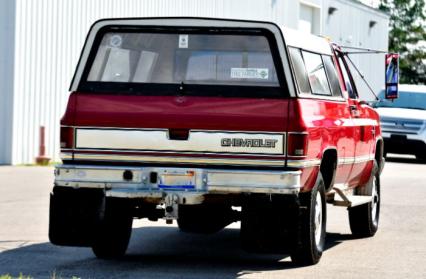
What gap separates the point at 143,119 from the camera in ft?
32.6

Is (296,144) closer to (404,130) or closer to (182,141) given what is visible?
(182,141)

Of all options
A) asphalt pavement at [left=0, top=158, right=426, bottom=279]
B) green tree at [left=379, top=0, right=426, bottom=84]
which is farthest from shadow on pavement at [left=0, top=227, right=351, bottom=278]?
green tree at [left=379, top=0, right=426, bottom=84]

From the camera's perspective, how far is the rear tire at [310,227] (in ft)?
32.9

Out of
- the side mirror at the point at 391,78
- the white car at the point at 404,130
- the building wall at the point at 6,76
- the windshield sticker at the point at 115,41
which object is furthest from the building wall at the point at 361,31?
the windshield sticker at the point at 115,41

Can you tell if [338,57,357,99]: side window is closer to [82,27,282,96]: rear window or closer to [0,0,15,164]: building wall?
[82,27,282,96]: rear window

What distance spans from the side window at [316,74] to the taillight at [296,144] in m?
0.94

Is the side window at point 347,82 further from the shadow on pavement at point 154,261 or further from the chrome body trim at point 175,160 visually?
the chrome body trim at point 175,160

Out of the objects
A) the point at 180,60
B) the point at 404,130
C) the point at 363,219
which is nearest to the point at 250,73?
the point at 180,60

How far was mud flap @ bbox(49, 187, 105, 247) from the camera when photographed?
33.1ft

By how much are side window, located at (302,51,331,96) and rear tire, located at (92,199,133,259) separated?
193 cm

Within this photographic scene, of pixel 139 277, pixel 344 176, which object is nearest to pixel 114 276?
pixel 139 277

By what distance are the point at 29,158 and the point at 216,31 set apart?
55.3 ft

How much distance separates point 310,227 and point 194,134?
3.96ft

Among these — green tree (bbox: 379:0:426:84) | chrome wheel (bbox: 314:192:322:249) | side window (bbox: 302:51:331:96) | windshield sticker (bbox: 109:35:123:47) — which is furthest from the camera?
green tree (bbox: 379:0:426:84)
